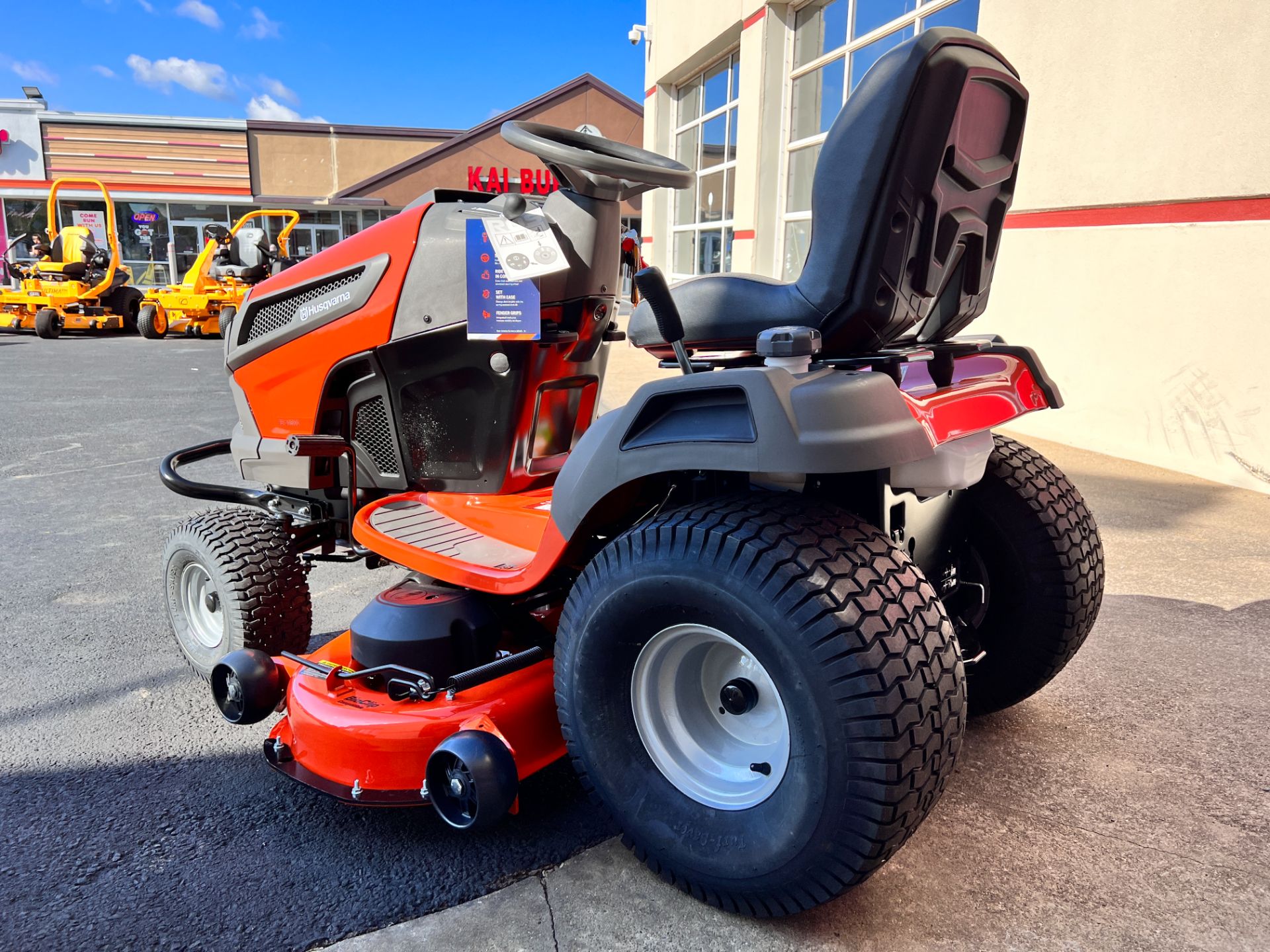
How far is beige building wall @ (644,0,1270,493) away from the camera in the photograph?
4.70 meters

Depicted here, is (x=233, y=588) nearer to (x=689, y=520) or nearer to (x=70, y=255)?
(x=689, y=520)

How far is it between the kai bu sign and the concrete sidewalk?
22.7 meters

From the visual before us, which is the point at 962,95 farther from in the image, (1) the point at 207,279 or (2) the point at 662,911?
(1) the point at 207,279

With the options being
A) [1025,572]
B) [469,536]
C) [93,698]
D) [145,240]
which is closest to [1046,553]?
[1025,572]

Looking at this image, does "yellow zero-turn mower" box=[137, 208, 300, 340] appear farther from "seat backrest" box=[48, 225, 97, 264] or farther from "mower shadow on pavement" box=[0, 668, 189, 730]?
"mower shadow on pavement" box=[0, 668, 189, 730]

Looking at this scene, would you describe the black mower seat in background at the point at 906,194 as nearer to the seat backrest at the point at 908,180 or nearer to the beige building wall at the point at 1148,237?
the seat backrest at the point at 908,180

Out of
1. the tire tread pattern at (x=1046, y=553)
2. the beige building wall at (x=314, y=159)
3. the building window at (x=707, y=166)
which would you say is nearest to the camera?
the tire tread pattern at (x=1046, y=553)

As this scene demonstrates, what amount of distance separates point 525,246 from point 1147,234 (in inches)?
174

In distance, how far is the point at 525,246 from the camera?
2350mm

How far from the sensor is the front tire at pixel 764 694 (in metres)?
1.42

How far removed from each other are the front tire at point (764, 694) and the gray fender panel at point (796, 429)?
12cm

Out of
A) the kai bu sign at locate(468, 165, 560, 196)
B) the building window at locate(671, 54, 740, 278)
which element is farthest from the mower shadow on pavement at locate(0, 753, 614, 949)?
the kai bu sign at locate(468, 165, 560, 196)

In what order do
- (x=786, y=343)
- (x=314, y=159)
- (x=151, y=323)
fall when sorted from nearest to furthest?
1. (x=786, y=343)
2. (x=151, y=323)
3. (x=314, y=159)

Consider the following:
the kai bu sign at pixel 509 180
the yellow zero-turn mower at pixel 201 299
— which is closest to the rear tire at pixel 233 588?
the yellow zero-turn mower at pixel 201 299
